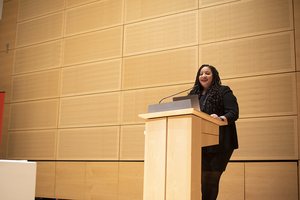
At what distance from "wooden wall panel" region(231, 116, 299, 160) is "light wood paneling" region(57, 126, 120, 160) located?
1.48 m

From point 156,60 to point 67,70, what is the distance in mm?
1354

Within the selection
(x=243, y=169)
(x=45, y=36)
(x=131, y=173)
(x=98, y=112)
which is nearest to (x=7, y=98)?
(x=45, y=36)

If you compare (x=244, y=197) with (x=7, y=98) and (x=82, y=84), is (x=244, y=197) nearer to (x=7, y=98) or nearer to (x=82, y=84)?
(x=82, y=84)

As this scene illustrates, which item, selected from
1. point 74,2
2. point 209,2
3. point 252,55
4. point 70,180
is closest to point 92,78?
point 74,2

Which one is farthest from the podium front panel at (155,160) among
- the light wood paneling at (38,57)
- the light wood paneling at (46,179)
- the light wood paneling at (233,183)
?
the light wood paneling at (38,57)

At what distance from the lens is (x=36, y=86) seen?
464cm

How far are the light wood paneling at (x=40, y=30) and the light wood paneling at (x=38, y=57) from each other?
4.1 inches

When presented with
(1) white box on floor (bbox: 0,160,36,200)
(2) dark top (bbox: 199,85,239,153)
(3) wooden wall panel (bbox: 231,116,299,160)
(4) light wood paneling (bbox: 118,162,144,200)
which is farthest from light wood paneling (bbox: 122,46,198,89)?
(1) white box on floor (bbox: 0,160,36,200)

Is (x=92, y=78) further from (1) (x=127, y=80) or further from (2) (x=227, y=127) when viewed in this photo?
(2) (x=227, y=127)

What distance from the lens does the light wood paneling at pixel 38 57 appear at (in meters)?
4.57

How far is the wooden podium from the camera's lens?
5.16ft

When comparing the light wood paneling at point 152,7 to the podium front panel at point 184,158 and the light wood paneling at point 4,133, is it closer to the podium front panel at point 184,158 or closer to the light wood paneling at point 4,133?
the light wood paneling at point 4,133

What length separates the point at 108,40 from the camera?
13.8 ft

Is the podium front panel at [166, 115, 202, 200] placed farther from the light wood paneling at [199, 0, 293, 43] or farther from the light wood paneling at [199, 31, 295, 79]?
the light wood paneling at [199, 0, 293, 43]
